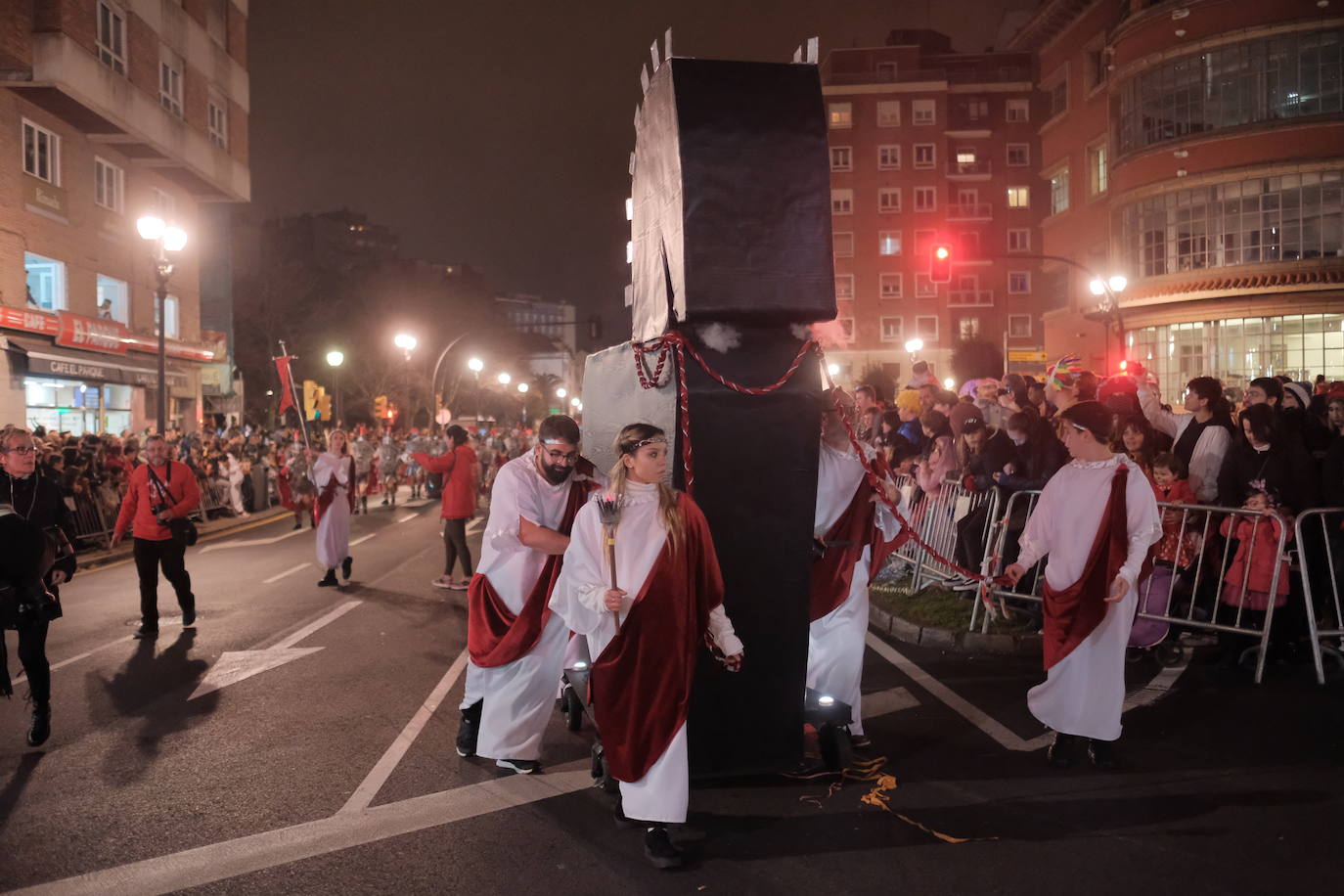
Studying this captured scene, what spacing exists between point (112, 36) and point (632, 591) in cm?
2881

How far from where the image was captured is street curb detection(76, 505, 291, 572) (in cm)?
1555

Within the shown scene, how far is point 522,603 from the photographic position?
19.4 ft

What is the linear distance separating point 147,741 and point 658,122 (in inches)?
191

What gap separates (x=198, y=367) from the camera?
110 ft

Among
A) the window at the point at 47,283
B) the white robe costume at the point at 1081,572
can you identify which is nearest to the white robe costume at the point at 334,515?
the white robe costume at the point at 1081,572

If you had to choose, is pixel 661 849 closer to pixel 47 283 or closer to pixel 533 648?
pixel 533 648

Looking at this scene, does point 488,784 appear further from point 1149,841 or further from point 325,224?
point 325,224

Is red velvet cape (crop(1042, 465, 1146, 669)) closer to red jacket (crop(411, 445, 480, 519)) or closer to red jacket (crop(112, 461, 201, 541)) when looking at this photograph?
red jacket (crop(411, 445, 480, 519))

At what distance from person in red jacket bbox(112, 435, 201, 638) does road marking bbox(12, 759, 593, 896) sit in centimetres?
559

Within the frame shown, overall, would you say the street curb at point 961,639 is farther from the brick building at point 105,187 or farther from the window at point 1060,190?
the window at point 1060,190

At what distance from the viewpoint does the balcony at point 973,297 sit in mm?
62531

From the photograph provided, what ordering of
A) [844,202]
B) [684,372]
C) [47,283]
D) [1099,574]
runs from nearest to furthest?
[684,372]
[1099,574]
[47,283]
[844,202]

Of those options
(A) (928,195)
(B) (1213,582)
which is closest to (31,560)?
(B) (1213,582)

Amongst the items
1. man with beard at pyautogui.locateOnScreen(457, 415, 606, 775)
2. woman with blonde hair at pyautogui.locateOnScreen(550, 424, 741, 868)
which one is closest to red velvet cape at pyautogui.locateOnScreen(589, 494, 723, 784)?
woman with blonde hair at pyautogui.locateOnScreen(550, 424, 741, 868)
